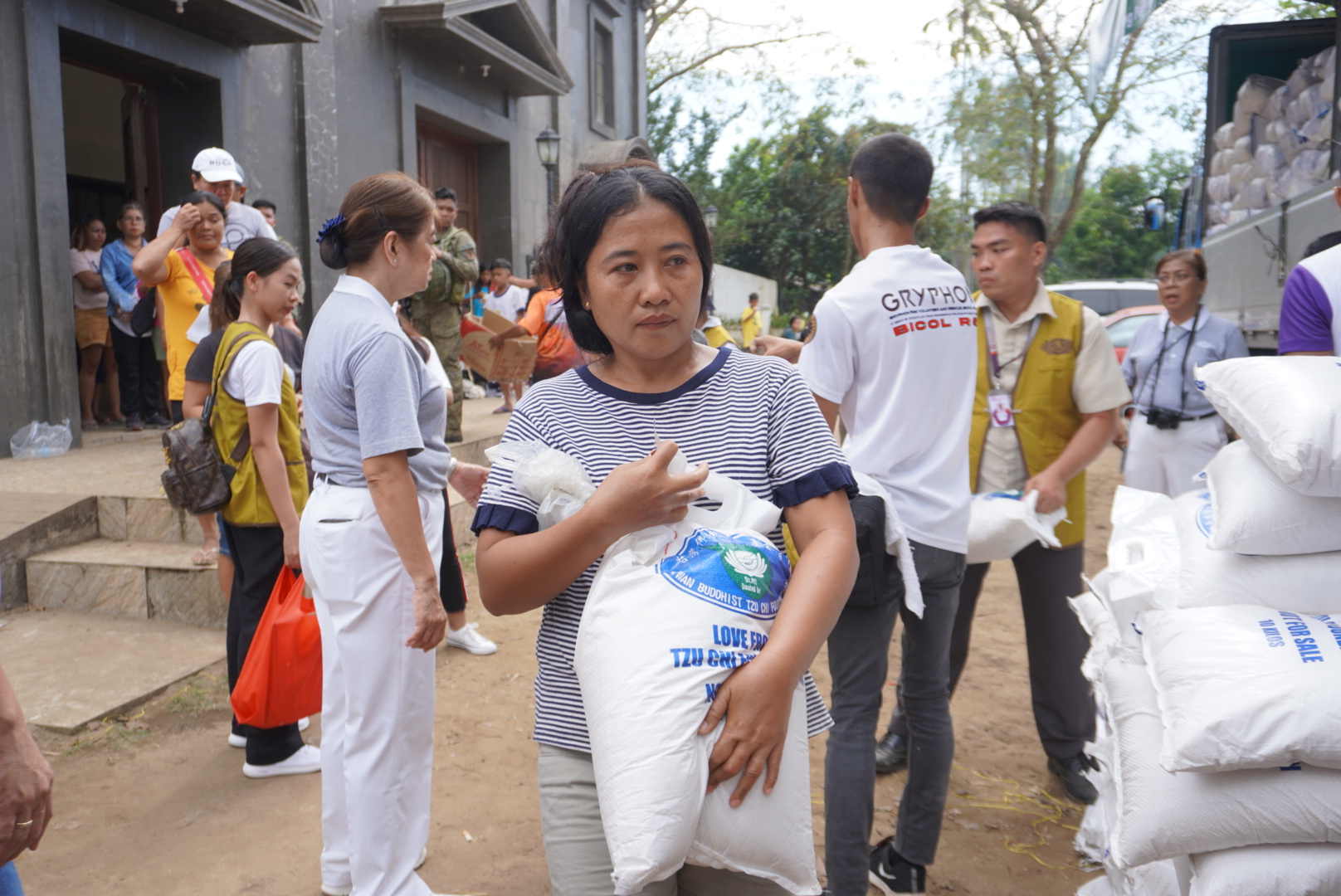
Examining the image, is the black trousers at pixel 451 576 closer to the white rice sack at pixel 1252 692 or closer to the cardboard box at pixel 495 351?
the white rice sack at pixel 1252 692

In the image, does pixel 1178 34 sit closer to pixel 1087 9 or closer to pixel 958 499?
pixel 1087 9

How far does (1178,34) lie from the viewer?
48.0 feet

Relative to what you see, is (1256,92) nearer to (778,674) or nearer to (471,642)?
(471,642)

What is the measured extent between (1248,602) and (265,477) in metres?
2.83

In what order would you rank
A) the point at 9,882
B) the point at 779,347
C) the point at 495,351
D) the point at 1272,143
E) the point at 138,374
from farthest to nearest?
the point at 138,374 < the point at 495,351 < the point at 1272,143 < the point at 779,347 < the point at 9,882

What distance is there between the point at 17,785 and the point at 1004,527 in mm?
2537

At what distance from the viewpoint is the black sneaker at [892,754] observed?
354 centimetres

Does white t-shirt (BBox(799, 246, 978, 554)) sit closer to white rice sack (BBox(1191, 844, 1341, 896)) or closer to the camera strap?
white rice sack (BBox(1191, 844, 1341, 896))

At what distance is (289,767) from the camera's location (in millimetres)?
3574

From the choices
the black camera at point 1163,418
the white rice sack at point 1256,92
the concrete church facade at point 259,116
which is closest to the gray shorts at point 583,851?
the concrete church facade at point 259,116

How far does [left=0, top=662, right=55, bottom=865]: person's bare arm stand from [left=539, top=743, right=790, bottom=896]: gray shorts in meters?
0.74

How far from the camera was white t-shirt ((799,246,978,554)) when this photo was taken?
2.53m

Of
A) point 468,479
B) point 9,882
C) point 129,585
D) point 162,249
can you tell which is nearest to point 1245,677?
point 468,479

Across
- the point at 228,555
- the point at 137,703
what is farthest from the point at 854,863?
the point at 137,703
